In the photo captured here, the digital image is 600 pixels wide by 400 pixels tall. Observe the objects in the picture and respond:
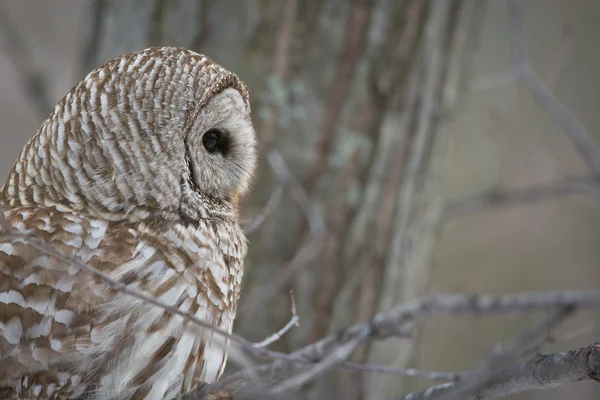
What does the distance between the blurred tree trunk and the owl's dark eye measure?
0.83 meters

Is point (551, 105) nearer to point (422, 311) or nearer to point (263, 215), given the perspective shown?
point (422, 311)

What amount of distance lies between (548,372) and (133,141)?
141 cm

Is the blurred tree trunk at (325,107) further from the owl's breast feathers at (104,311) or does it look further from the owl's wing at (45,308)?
the owl's wing at (45,308)

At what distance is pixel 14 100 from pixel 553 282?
596 centimetres

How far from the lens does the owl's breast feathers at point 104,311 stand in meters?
2.12

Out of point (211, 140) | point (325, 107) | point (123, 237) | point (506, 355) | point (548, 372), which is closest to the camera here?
point (506, 355)

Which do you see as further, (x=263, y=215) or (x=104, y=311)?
(x=263, y=215)

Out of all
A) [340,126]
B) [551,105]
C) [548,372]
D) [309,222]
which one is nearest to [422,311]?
[548,372]

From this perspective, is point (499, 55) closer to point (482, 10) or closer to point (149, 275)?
point (482, 10)

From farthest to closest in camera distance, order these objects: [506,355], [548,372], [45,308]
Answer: [45,308], [548,372], [506,355]

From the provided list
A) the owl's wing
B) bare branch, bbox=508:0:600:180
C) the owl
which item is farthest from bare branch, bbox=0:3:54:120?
bare branch, bbox=508:0:600:180

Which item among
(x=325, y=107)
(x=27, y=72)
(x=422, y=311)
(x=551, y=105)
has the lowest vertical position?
(x=422, y=311)

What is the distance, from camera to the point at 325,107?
3.54 metres

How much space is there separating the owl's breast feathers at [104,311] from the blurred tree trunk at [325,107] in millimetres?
1026
